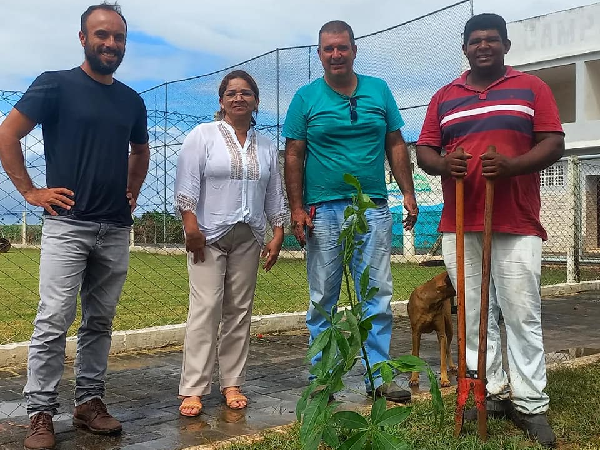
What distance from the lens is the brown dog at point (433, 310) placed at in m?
4.52

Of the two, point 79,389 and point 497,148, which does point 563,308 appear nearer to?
point 497,148

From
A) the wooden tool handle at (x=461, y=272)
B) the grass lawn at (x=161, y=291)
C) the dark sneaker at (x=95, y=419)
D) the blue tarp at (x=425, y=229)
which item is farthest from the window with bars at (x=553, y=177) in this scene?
the dark sneaker at (x=95, y=419)

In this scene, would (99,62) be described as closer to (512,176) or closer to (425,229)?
(512,176)

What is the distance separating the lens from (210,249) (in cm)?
410

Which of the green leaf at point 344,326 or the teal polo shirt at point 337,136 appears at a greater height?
the teal polo shirt at point 337,136

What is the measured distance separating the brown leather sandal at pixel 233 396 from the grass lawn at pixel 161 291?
2.66 metres

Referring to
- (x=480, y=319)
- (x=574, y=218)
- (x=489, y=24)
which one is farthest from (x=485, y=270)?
(x=574, y=218)

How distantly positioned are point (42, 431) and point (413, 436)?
1793mm

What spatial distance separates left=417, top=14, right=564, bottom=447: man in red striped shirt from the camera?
3.42 meters

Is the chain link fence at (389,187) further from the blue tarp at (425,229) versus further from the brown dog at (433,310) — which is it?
the brown dog at (433,310)

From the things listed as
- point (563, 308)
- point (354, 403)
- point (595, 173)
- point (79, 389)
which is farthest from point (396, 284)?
point (79, 389)

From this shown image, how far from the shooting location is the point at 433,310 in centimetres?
459

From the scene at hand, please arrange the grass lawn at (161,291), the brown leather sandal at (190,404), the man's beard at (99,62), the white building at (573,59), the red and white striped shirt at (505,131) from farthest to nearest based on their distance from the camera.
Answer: the white building at (573,59) < the grass lawn at (161,291) < the brown leather sandal at (190,404) < the man's beard at (99,62) < the red and white striped shirt at (505,131)

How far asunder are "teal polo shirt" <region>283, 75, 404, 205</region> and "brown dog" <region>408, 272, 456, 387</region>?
0.73 meters
